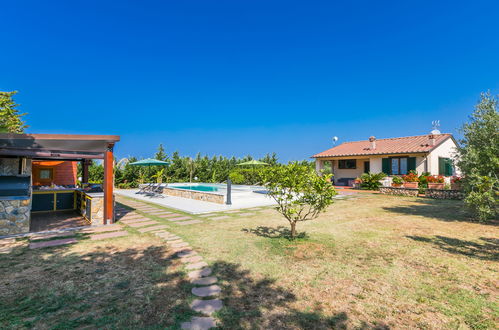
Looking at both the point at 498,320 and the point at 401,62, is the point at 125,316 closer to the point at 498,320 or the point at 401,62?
the point at 498,320

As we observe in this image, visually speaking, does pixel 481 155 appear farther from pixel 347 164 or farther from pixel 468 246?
pixel 347 164

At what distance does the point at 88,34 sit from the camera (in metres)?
30.2

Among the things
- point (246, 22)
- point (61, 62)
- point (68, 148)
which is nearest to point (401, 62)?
point (246, 22)

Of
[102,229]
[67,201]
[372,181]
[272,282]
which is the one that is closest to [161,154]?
[67,201]

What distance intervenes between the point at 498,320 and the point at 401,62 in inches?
1862

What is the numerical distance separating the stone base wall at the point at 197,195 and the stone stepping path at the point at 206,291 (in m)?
8.76

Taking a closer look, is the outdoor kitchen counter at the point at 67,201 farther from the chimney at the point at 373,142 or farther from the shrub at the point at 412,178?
the chimney at the point at 373,142

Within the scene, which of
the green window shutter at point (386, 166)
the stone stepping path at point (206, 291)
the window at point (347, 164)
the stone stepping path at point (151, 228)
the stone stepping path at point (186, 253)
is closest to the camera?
the stone stepping path at point (206, 291)

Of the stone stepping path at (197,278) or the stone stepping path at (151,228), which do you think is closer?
the stone stepping path at (197,278)

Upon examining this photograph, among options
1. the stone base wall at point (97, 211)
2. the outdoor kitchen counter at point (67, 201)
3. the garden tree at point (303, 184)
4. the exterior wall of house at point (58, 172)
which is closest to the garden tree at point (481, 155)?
the garden tree at point (303, 184)

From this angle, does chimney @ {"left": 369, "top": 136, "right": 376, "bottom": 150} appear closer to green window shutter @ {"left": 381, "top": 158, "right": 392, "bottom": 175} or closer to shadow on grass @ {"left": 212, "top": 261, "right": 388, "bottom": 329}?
green window shutter @ {"left": 381, "top": 158, "right": 392, "bottom": 175}

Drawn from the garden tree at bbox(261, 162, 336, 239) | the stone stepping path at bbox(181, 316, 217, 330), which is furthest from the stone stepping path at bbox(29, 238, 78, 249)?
the garden tree at bbox(261, 162, 336, 239)

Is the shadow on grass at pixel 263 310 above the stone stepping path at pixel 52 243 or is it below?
below

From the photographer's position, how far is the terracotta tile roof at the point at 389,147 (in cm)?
2028
